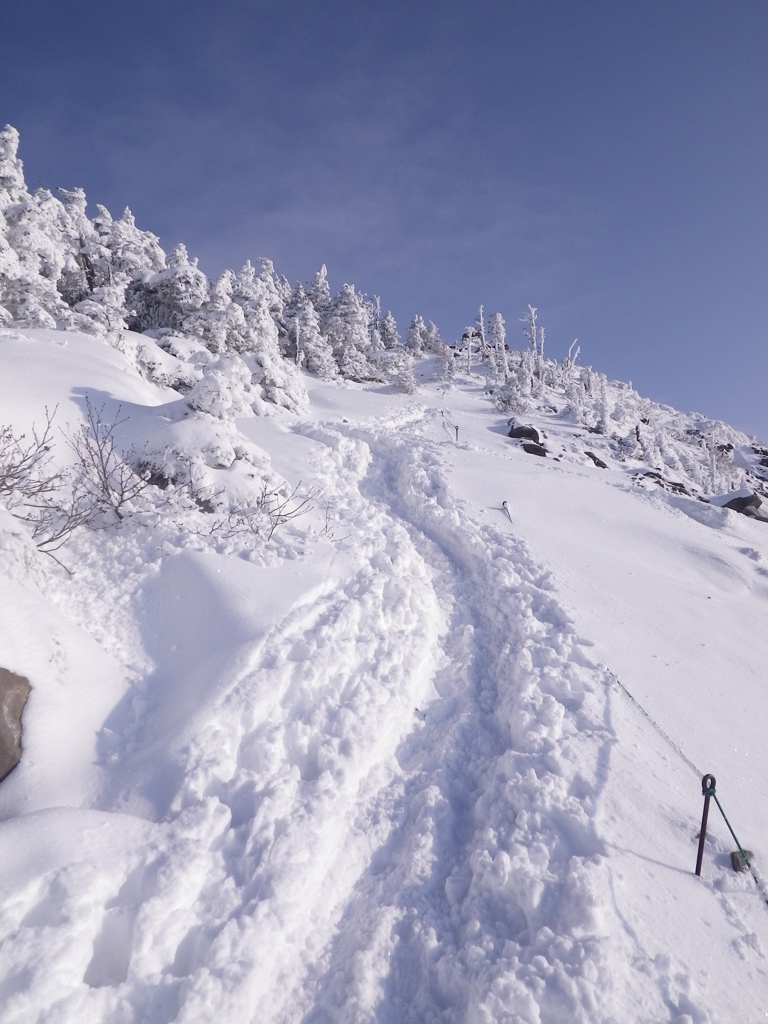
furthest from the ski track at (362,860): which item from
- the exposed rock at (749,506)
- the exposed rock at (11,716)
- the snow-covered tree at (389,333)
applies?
the snow-covered tree at (389,333)

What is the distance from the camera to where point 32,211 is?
982 inches

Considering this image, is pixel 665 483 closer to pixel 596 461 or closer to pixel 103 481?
pixel 596 461

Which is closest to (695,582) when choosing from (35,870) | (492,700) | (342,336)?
(492,700)

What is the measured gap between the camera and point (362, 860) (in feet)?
13.4

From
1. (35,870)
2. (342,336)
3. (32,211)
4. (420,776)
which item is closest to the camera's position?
(35,870)

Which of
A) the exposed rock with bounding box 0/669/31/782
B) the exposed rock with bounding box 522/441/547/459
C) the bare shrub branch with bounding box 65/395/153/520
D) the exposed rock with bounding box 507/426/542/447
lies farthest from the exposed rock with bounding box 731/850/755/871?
the exposed rock with bounding box 507/426/542/447

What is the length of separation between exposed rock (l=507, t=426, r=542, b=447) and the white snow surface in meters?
18.0

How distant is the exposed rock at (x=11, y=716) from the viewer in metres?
3.91

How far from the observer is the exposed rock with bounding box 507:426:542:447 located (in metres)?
26.0

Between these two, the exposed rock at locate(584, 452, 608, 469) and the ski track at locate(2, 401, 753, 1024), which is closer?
the ski track at locate(2, 401, 753, 1024)

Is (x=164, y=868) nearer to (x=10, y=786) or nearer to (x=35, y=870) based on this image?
(x=35, y=870)

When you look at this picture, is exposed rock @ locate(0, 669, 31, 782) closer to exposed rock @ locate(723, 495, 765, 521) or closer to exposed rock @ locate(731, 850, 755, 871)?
exposed rock @ locate(731, 850, 755, 871)

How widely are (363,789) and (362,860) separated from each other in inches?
25.2

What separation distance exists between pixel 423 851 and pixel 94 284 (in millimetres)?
43916
